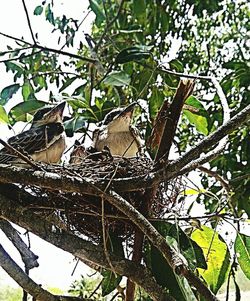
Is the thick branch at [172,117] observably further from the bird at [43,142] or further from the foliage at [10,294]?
the foliage at [10,294]

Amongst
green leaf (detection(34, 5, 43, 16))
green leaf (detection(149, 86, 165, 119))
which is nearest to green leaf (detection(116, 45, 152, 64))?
green leaf (detection(149, 86, 165, 119))

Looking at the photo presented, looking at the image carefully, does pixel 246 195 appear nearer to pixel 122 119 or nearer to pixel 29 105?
pixel 122 119

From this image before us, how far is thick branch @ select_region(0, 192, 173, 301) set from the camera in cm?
68

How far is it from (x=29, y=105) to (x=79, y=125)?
109 millimetres

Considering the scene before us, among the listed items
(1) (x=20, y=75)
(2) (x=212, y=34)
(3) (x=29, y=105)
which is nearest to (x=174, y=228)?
(3) (x=29, y=105)

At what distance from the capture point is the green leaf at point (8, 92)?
1188 millimetres

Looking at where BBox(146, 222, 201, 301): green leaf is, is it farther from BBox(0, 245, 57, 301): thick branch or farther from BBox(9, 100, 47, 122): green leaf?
BBox(9, 100, 47, 122): green leaf

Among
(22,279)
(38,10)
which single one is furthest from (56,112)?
(38,10)

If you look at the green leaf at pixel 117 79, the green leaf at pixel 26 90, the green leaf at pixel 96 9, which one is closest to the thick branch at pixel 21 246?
the green leaf at pixel 117 79

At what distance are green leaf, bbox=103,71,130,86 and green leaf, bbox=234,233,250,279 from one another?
1.15 ft

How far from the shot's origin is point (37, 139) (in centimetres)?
95

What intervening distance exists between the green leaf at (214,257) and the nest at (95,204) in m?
0.07

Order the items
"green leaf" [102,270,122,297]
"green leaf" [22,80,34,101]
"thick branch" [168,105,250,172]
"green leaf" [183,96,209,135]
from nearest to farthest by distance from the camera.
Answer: "thick branch" [168,105,250,172]
"green leaf" [102,270,122,297]
"green leaf" [183,96,209,135]
"green leaf" [22,80,34,101]

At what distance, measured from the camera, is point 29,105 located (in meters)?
1.04
